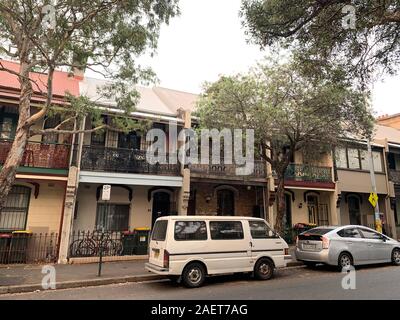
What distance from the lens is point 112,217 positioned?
14.2m

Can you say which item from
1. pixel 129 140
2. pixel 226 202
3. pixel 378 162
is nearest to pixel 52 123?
pixel 129 140

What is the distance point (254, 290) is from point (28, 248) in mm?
9059

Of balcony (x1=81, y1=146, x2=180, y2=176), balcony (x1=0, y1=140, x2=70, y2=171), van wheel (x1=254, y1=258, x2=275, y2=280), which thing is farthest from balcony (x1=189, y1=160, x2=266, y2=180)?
van wheel (x1=254, y1=258, x2=275, y2=280)

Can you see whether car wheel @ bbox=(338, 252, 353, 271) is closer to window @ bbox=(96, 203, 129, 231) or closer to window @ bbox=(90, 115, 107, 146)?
window @ bbox=(96, 203, 129, 231)

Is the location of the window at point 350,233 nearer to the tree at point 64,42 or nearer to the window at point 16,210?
the tree at point 64,42

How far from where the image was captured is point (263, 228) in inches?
367

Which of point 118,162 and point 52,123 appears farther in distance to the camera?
point 52,123

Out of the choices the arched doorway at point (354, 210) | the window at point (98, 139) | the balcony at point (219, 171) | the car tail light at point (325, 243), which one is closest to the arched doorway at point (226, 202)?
the balcony at point (219, 171)

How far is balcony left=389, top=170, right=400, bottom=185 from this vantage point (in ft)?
66.2

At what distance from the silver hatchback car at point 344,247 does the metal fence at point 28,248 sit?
9613 mm

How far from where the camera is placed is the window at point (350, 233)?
34.2ft

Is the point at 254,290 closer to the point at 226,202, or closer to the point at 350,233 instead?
the point at 350,233

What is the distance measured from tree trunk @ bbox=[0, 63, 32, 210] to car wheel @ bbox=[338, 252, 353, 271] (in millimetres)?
10368
